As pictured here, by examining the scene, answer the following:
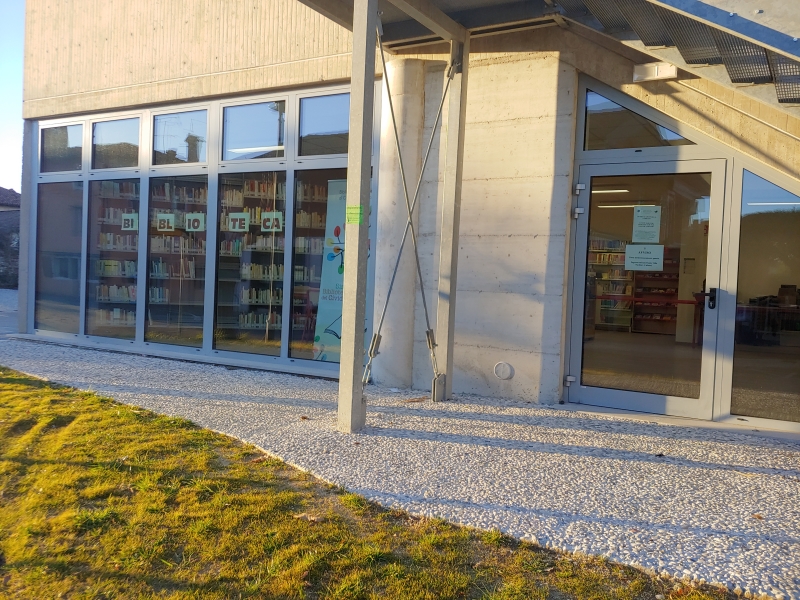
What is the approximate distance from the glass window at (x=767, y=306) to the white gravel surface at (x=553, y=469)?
1.50 ft

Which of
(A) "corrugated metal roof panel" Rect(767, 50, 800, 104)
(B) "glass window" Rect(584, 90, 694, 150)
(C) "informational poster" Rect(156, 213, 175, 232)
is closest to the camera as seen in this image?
(A) "corrugated metal roof panel" Rect(767, 50, 800, 104)

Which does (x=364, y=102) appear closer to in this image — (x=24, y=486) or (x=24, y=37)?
(x=24, y=486)

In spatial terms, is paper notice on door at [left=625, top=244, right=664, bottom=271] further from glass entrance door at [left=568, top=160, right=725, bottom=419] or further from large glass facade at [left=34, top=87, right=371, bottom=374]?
large glass facade at [left=34, top=87, right=371, bottom=374]

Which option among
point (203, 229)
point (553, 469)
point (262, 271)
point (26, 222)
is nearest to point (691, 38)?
point (553, 469)

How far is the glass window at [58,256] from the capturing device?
11.1 metres

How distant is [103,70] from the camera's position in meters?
10.5

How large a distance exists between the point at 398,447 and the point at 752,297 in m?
3.46

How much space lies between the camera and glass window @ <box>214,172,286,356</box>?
8906 millimetres

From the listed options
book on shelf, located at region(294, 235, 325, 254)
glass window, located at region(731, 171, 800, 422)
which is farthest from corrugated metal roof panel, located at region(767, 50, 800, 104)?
book on shelf, located at region(294, 235, 325, 254)

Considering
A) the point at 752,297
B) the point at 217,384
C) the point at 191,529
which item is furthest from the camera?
the point at 217,384

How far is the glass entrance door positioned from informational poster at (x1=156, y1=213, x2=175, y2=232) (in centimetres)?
590

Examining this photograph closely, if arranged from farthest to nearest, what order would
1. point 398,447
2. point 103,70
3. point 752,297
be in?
point 103,70
point 752,297
point 398,447

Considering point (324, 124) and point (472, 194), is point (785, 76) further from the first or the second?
point (324, 124)

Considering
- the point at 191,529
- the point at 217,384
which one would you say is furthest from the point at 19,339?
the point at 191,529
